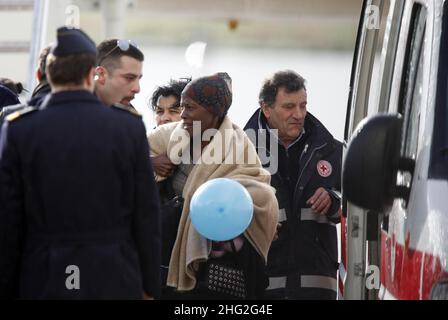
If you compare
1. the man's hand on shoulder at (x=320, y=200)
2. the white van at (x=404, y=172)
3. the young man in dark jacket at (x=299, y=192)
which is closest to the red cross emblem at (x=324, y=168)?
the young man in dark jacket at (x=299, y=192)

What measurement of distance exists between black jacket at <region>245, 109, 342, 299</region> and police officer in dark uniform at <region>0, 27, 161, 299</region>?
90.7 inches

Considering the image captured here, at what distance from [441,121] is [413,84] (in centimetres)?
76

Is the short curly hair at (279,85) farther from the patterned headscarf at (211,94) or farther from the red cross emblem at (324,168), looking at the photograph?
the patterned headscarf at (211,94)

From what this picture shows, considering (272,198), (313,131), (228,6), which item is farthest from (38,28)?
(228,6)

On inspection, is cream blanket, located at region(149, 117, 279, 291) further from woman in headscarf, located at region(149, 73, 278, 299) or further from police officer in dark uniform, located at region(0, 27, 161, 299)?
police officer in dark uniform, located at region(0, 27, 161, 299)

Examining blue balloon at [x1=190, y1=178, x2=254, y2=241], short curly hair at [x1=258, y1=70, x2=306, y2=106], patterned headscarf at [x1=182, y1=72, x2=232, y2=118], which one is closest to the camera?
blue balloon at [x1=190, y1=178, x2=254, y2=241]

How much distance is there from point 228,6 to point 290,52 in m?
3.16

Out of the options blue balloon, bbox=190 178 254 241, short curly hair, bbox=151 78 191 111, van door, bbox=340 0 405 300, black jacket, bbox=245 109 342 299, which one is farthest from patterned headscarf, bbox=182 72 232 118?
short curly hair, bbox=151 78 191 111

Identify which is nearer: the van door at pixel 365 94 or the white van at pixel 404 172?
the white van at pixel 404 172

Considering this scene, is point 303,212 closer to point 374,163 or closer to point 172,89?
point 172,89

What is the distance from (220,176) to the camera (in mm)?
6504

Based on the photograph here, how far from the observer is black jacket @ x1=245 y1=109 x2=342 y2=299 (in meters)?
7.39

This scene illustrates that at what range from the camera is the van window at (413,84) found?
5.46 meters
